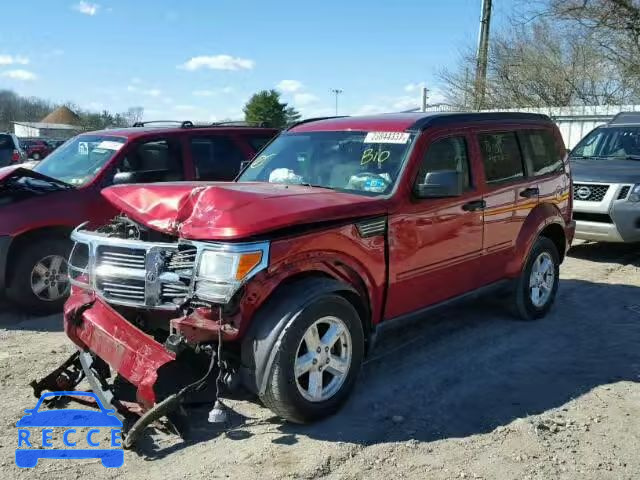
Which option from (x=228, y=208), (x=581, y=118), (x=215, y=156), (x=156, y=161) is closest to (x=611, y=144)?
(x=215, y=156)

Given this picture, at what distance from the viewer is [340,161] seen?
471 cm

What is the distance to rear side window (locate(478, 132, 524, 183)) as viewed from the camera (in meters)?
5.20

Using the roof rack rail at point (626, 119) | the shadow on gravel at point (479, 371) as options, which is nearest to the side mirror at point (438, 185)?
the shadow on gravel at point (479, 371)

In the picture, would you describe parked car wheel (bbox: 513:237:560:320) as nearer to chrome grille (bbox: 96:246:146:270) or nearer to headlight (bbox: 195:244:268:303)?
headlight (bbox: 195:244:268:303)

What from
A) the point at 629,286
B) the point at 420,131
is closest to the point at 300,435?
the point at 420,131

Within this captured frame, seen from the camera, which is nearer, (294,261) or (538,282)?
(294,261)

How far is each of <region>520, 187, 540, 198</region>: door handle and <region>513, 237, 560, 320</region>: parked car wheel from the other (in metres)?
0.47

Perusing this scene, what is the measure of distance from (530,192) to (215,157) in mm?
3751

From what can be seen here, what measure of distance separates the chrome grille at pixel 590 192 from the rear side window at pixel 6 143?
1361cm

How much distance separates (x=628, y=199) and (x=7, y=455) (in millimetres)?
7922

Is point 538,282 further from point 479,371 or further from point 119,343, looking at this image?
point 119,343

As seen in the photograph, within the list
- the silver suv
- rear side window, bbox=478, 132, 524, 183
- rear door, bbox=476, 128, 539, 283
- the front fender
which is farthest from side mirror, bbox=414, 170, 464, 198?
the silver suv

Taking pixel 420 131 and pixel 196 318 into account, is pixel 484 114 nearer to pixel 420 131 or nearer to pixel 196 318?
pixel 420 131

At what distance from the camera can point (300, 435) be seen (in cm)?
365
